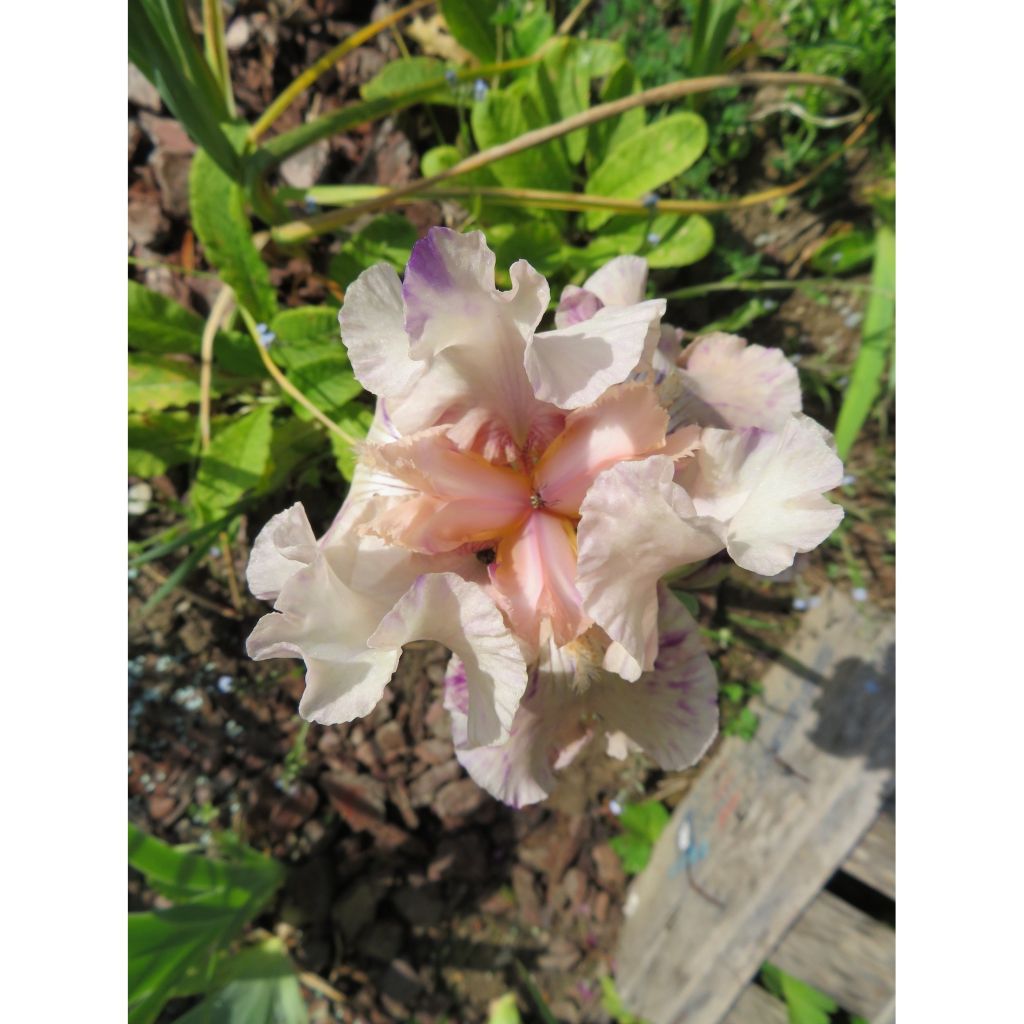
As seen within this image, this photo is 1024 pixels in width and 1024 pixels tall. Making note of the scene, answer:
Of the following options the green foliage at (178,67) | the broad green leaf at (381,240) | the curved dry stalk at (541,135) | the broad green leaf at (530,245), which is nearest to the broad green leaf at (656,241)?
the broad green leaf at (530,245)

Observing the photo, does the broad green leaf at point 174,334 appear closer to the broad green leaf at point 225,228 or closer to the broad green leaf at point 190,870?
the broad green leaf at point 225,228

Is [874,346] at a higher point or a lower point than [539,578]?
higher

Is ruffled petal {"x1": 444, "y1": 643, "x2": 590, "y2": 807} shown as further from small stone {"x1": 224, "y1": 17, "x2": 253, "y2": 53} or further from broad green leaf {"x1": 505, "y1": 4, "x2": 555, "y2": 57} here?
small stone {"x1": 224, "y1": 17, "x2": 253, "y2": 53}

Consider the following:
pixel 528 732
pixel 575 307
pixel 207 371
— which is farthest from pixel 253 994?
pixel 575 307

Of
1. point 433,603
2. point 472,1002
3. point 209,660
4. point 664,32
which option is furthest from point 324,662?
point 664,32

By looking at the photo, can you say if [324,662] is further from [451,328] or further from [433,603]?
[451,328]

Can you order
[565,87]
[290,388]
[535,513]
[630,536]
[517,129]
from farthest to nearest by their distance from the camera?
[565,87] < [517,129] < [290,388] < [535,513] < [630,536]

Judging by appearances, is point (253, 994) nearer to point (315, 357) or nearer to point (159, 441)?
point (159, 441)
